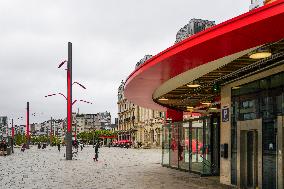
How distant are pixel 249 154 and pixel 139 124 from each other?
296ft

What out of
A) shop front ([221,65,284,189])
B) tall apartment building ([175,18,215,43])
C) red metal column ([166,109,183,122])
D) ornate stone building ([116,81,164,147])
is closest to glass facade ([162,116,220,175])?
shop front ([221,65,284,189])

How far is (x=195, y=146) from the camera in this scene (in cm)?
2278

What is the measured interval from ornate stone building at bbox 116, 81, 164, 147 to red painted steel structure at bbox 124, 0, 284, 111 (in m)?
61.4

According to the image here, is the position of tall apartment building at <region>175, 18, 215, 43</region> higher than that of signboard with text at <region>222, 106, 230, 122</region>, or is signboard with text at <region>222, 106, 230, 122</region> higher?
tall apartment building at <region>175, 18, 215, 43</region>

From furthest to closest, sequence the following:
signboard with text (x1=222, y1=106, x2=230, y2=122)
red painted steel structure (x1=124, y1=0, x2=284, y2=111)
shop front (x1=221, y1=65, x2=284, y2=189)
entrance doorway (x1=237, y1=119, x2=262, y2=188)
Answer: signboard with text (x1=222, y1=106, x2=230, y2=122) → entrance doorway (x1=237, y1=119, x2=262, y2=188) → shop front (x1=221, y1=65, x2=284, y2=189) → red painted steel structure (x1=124, y1=0, x2=284, y2=111)

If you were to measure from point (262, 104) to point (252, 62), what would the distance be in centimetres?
174

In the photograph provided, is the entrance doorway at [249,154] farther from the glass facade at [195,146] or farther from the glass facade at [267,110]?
the glass facade at [195,146]

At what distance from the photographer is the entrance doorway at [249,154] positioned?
1395 cm

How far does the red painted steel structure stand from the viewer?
26.4 feet

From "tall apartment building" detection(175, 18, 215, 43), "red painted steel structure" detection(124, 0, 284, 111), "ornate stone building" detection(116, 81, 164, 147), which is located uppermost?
"tall apartment building" detection(175, 18, 215, 43)

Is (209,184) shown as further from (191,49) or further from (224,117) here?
(191,49)

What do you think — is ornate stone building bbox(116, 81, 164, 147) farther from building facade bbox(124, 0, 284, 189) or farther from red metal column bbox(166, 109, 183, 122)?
building facade bbox(124, 0, 284, 189)

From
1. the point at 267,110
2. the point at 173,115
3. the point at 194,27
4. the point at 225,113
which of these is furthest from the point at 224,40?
the point at 194,27

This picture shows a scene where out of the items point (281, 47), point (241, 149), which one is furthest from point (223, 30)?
point (241, 149)
